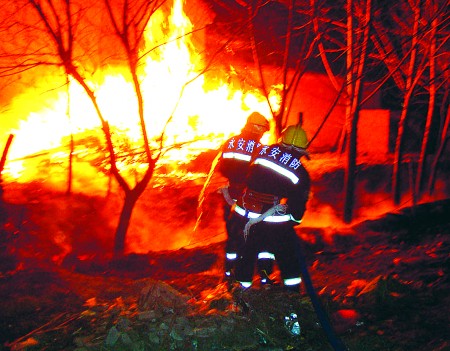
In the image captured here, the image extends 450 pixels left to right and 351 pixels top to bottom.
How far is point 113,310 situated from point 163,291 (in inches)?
20.1

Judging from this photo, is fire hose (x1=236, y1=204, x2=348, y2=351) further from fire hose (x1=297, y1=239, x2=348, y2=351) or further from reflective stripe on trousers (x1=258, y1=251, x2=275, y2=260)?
reflective stripe on trousers (x1=258, y1=251, x2=275, y2=260)

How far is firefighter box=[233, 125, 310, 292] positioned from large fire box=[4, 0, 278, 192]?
7.15 metres

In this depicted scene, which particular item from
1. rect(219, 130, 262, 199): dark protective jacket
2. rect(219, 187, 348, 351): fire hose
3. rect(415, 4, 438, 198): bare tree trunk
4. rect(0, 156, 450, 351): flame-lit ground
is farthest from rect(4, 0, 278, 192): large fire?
rect(219, 187, 348, 351): fire hose

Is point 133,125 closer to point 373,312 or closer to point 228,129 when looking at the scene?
point 228,129

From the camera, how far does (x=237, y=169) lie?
15.0 ft

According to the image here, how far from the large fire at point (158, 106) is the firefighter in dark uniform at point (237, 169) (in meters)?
6.55

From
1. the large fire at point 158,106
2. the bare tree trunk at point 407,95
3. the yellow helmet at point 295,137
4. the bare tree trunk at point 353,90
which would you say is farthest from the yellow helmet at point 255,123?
the large fire at point 158,106

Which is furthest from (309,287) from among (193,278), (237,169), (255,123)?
(193,278)

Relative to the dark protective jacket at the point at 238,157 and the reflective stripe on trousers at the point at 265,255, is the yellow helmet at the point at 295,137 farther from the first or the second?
the reflective stripe on trousers at the point at 265,255

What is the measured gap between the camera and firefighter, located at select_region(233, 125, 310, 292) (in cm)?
384

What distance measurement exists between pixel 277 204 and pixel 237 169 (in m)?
0.76

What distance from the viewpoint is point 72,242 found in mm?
7738

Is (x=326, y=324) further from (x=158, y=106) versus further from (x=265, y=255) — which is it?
(x=158, y=106)

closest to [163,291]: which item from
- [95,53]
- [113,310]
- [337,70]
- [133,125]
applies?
[113,310]
